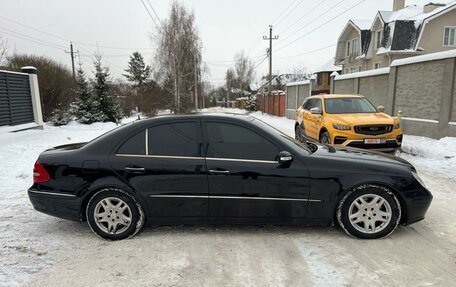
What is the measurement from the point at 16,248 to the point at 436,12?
33355 mm

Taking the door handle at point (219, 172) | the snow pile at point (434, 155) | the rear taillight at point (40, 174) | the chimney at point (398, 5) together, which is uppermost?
the chimney at point (398, 5)

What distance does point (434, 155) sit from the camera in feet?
28.0

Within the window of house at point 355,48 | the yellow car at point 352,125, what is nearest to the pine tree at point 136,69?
the window of house at point 355,48

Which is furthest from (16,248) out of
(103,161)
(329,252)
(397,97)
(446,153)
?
(397,97)

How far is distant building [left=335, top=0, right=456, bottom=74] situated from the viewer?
28078mm

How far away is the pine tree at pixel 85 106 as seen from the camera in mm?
18906

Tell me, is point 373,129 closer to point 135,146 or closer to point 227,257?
point 227,257

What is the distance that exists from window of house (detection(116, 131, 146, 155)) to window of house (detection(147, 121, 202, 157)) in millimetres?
79

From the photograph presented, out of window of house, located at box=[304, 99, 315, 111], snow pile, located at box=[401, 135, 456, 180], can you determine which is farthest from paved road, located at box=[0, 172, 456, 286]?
window of house, located at box=[304, 99, 315, 111]

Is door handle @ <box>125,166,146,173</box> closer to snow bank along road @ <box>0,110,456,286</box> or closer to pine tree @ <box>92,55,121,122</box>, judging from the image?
snow bank along road @ <box>0,110,456,286</box>

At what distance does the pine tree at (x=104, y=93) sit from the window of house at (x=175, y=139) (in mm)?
17194

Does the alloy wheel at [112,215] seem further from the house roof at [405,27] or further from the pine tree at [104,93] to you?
the house roof at [405,27]

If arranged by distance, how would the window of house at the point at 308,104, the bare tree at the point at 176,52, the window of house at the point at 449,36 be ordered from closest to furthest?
the window of house at the point at 308,104, the window of house at the point at 449,36, the bare tree at the point at 176,52

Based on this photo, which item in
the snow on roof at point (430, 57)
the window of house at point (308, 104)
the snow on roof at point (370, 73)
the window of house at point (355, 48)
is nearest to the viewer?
the snow on roof at point (430, 57)
